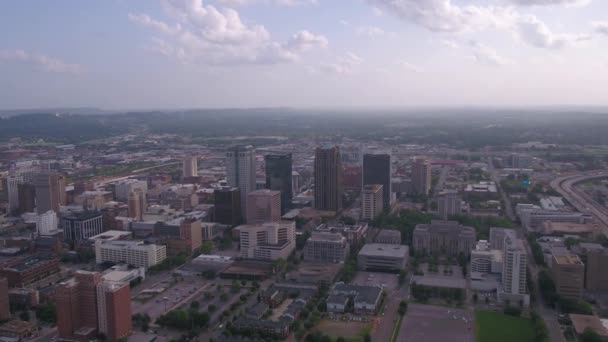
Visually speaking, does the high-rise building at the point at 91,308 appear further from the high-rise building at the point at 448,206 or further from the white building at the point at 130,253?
the high-rise building at the point at 448,206

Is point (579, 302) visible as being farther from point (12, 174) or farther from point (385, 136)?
point (385, 136)

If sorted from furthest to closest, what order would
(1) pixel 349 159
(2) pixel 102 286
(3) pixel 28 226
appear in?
(1) pixel 349 159 < (3) pixel 28 226 < (2) pixel 102 286

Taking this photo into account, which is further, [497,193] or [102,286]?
[497,193]

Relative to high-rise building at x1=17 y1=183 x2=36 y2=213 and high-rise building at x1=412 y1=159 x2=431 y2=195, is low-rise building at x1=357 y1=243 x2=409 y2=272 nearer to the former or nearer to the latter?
high-rise building at x1=412 y1=159 x2=431 y2=195

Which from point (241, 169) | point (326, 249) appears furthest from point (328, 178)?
point (326, 249)

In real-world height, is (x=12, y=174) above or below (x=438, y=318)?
above

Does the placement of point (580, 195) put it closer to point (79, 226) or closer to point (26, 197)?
point (79, 226)

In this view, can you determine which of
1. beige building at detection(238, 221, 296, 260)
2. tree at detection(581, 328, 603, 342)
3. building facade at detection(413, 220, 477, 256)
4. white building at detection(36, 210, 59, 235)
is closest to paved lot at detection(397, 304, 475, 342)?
tree at detection(581, 328, 603, 342)

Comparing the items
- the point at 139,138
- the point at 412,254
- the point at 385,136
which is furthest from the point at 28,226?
the point at 385,136
